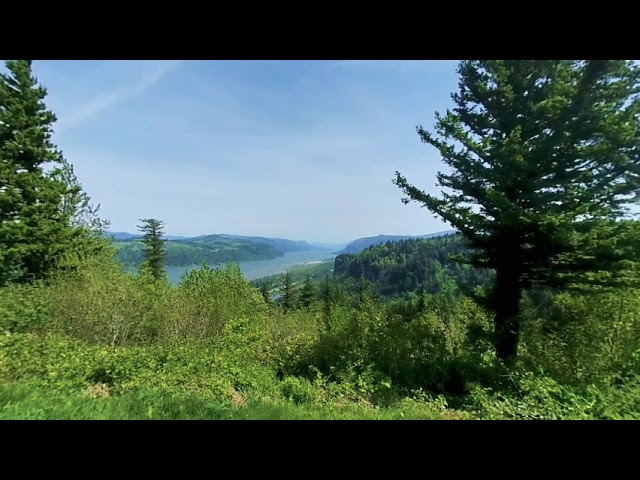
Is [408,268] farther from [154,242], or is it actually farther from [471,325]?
[154,242]

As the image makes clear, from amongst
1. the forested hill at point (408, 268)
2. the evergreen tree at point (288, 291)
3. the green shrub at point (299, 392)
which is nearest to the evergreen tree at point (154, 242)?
the evergreen tree at point (288, 291)

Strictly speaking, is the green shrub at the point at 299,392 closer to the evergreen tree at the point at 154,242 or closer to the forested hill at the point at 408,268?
the forested hill at the point at 408,268

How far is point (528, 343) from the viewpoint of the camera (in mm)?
5617

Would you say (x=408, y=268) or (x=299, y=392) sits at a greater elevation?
(x=408, y=268)

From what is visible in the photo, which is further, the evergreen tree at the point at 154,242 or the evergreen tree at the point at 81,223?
the evergreen tree at the point at 154,242

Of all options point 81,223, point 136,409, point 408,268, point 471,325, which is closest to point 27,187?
point 81,223

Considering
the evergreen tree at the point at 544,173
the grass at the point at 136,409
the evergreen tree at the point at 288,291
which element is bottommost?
the evergreen tree at the point at 288,291

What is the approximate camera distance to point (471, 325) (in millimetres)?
5973

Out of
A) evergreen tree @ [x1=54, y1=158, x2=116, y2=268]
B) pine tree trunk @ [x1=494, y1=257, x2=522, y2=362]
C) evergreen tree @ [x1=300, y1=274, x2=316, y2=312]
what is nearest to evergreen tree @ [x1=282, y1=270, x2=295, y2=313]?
evergreen tree @ [x1=300, y1=274, x2=316, y2=312]

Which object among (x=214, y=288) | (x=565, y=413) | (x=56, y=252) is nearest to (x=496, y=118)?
(x=565, y=413)

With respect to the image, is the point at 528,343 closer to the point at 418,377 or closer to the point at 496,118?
the point at 418,377

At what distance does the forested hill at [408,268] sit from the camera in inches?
256

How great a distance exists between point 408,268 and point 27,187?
20.1 meters

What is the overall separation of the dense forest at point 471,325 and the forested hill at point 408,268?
0.41 feet
